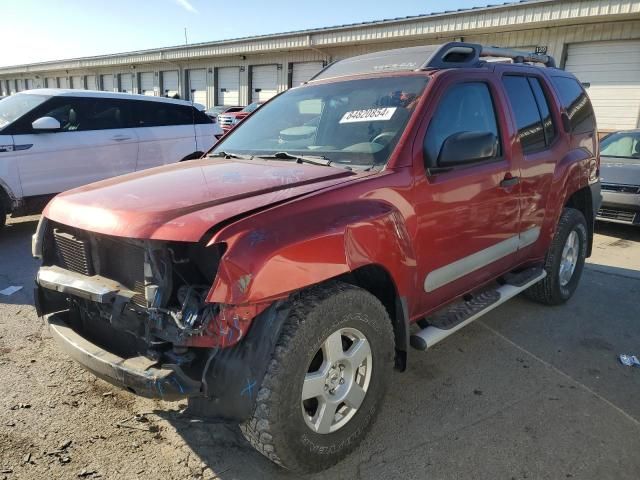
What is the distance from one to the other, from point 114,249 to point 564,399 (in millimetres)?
2787

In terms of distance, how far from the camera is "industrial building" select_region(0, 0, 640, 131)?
41.4ft

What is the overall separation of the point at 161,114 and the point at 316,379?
6.53 m

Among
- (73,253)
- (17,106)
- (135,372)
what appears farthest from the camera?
(17,106)

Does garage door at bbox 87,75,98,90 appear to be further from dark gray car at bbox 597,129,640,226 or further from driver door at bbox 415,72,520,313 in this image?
driver door at bbox 415,72,520,313

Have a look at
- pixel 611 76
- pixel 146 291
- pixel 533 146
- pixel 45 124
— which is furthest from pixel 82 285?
pixel 611 76

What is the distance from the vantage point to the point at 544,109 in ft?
13.3

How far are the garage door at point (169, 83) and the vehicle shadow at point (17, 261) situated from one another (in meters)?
22.1

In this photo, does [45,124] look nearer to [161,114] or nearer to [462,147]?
[161,114]

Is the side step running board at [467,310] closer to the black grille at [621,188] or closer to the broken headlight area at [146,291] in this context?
the broken headlight area at [146,291]

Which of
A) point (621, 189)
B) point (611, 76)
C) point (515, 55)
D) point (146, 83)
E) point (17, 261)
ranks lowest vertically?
point (17, 261)

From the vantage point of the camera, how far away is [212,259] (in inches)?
86.8

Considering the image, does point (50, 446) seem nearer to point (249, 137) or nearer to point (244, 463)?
point (244, 463)

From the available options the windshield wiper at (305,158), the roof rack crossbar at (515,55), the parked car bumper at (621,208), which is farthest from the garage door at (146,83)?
the windshield wiper at (305,158)

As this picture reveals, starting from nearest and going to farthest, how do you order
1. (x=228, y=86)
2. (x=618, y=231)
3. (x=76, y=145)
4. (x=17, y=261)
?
(x=17, y=261) → (x=76, y=145) → (x=618, y=231) → (x=228, y=86)
